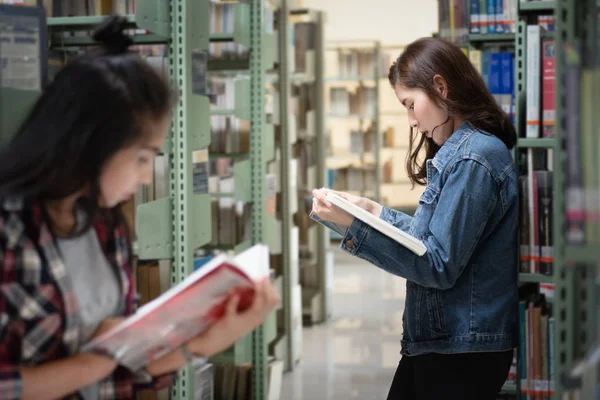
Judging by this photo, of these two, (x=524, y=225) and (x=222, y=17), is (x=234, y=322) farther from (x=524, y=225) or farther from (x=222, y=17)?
(x=222, y=17)

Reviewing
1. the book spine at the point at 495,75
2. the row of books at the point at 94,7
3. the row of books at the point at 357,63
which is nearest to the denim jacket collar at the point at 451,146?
the book spine at the point at 495,75

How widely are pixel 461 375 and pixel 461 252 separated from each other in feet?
1.03

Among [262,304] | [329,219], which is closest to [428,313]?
[329,219]

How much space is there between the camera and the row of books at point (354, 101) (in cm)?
966

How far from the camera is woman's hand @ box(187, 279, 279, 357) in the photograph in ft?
Result: 4.47

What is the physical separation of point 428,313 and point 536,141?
0.90 meters

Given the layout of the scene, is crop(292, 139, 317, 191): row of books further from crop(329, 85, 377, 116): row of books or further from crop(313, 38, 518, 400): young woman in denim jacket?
crop(329, 85, 377, 116): row of books

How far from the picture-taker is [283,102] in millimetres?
4738

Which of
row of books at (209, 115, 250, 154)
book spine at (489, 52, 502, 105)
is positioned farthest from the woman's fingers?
row of books at (209, 115, 250, 154)

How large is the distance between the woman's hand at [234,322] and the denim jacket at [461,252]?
59 centimetres

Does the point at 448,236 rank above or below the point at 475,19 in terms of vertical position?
below

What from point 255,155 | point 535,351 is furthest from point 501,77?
point 255,155

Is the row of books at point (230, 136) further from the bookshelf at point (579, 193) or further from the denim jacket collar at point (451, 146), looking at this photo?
the bookshelf at point (579, 193)

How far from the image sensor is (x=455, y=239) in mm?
1895
